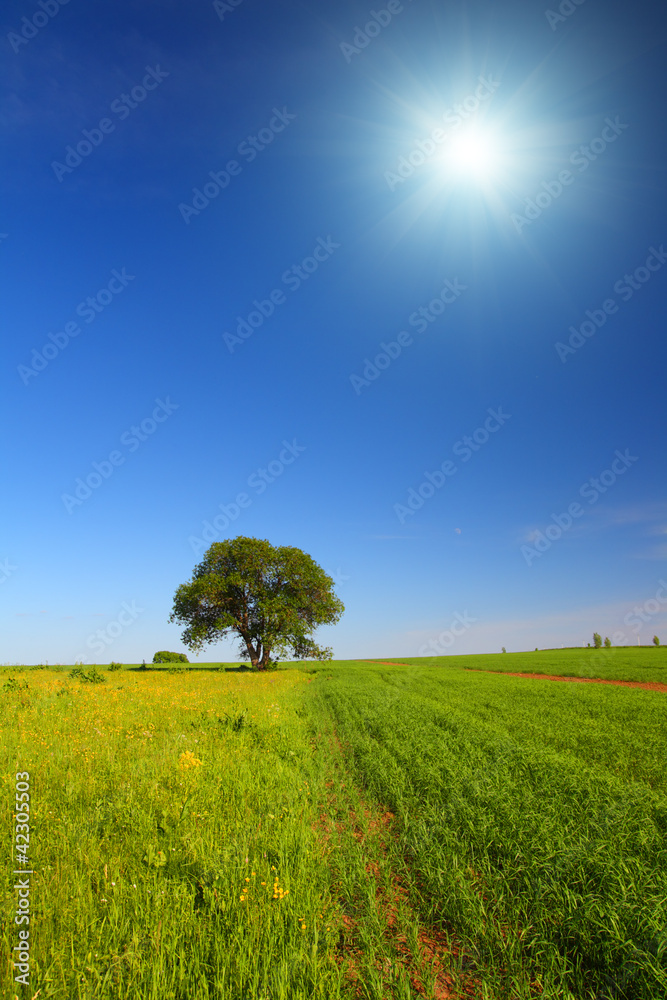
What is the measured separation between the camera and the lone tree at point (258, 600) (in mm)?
44906

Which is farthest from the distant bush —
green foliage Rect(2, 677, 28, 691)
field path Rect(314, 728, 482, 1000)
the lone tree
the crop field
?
field path Rect(314, 728, 482, 1000)

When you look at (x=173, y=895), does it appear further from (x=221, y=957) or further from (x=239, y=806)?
(x=239, y=806)

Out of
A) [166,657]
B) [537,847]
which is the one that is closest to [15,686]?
[537,847]

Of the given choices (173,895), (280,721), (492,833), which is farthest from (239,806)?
(280,721)

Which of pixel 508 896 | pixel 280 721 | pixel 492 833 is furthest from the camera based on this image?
pixel 280 721

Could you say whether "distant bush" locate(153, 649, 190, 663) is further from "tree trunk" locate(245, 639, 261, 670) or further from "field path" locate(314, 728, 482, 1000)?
"field path" locate(314, 728, 482, 1000)

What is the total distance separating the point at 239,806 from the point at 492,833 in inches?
151

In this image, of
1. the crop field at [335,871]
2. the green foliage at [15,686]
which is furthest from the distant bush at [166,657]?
the crop field at [335,871]

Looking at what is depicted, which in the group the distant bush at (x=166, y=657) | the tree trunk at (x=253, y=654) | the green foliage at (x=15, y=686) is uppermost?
the green foliage at (x=15, y=686)

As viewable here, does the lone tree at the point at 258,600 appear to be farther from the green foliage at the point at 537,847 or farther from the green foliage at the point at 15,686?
the green foliage at the point at 537,847

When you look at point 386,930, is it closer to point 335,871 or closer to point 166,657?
point 335,871

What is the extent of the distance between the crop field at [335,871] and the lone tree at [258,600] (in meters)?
35.9

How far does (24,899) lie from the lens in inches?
166

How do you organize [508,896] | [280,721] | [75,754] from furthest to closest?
[280,721]
[75,754]
[508,896]
